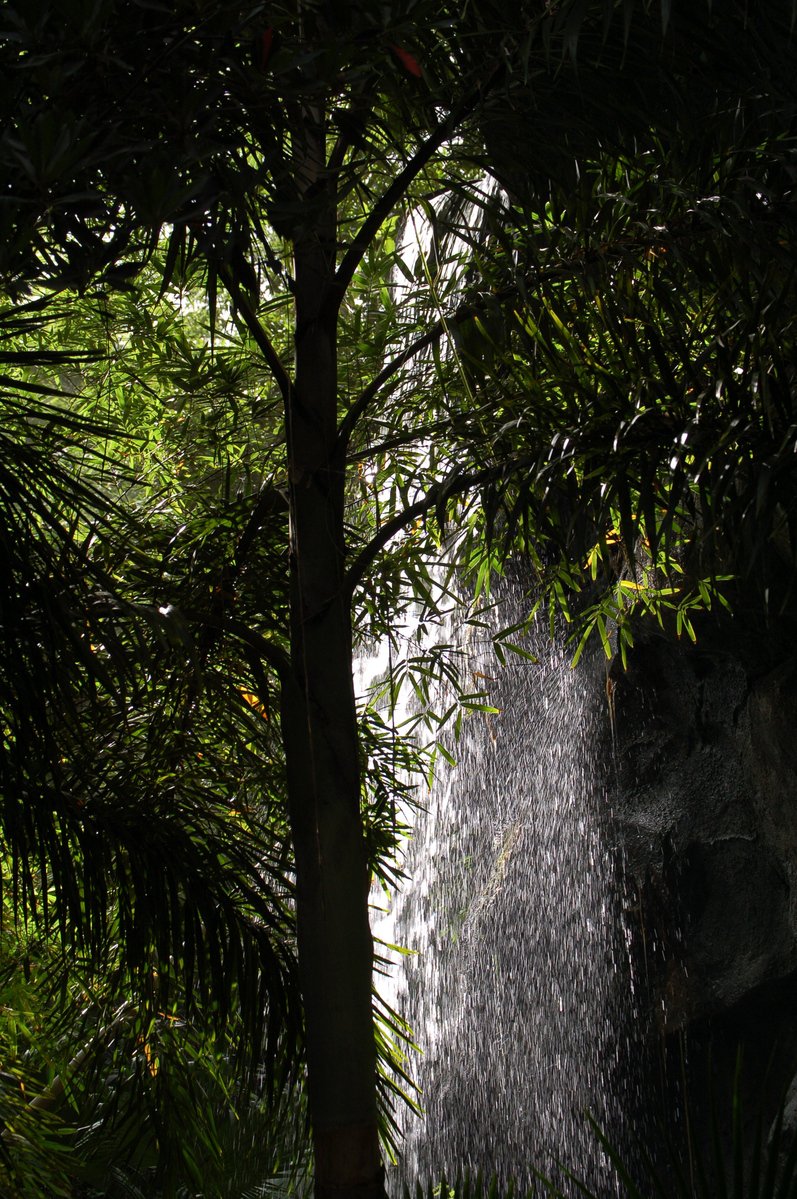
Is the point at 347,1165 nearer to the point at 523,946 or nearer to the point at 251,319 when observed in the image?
the point at 251,319

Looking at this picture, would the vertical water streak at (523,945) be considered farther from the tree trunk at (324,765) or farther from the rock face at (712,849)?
the tree trunk at (324,765)

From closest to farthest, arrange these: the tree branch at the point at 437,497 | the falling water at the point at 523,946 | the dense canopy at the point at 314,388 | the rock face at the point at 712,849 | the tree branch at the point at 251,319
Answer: the dense canopy at the point at 314,388 < the tree branch at the point at 251,319 < the tree branch at the point at 437,497 < the rock face at the point at 712,849 < the falling water at the point at 523,946

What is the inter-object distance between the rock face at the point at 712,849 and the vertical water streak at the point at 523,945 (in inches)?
6.2

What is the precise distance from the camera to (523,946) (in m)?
5.20

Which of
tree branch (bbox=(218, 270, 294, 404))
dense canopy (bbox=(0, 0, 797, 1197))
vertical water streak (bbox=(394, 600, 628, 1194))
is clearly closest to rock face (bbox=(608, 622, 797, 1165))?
vertical water streak (bbox=(394, 600, 628, 1194))

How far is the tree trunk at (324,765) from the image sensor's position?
187cm

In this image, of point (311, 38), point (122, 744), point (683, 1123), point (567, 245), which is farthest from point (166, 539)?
point (683, 1123)

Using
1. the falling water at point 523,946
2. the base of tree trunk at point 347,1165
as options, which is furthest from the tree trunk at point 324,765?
the falling water at point 523,946

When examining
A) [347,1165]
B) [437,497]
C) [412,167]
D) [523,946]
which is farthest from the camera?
[523,946]

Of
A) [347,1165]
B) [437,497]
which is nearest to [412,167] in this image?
[437,497]

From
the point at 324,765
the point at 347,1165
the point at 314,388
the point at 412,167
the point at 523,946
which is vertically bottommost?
the point at 347,1165

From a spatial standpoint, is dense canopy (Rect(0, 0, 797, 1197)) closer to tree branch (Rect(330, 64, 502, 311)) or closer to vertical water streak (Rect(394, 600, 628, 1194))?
tree branch (Rect(330, 64, 502, 311))

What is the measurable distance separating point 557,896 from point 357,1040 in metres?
3.30

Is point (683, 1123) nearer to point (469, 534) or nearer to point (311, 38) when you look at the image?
point (469, 534)
